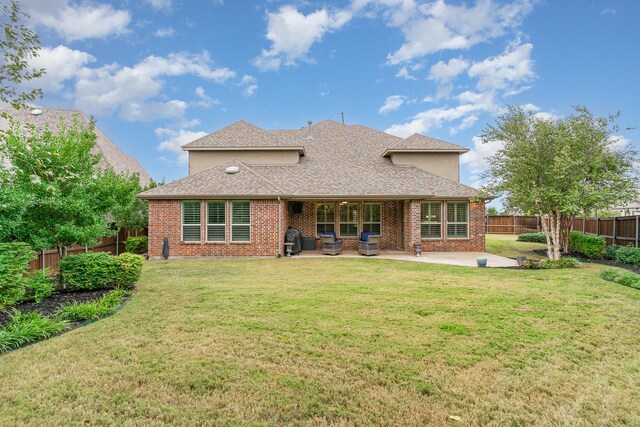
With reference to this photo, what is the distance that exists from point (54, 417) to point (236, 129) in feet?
56.3

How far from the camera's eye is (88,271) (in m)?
7.05

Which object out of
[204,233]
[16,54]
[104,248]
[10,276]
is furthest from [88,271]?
[104,248]

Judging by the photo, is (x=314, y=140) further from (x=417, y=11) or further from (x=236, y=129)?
(x=417, y=11)

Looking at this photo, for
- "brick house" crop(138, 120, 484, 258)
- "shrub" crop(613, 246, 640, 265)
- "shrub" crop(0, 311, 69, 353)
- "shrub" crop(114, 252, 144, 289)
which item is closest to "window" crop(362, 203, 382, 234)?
"brick house" crop(138, 120, 484, 258)

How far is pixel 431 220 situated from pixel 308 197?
648 cm

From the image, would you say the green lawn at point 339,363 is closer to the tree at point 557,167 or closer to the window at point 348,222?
the tree at point 557,167

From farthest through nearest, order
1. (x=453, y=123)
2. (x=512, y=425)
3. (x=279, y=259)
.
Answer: (x=453, y=123), (x=279, y=259), (x=512, y=425)

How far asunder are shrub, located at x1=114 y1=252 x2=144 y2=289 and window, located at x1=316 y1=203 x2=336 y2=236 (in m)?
9.73

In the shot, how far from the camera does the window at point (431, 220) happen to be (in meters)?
15.3

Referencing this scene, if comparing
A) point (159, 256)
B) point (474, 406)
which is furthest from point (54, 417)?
point (159, 256)

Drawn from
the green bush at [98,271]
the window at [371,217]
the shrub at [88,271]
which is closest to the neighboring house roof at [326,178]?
the window at [371,217]

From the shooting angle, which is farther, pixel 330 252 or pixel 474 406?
pixel 330 252

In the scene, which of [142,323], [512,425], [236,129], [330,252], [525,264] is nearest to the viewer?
[512,425]

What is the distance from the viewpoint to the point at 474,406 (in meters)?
2.82
